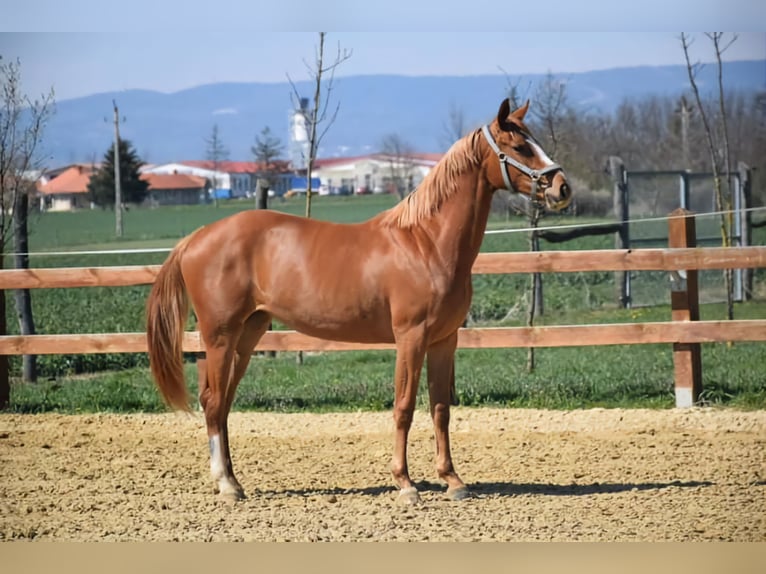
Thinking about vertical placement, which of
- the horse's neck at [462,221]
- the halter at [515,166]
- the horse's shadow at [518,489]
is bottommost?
the horse's shadow at [518,489]

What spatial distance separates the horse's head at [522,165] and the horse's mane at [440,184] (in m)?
0.09

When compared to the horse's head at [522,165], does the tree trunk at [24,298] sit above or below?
below

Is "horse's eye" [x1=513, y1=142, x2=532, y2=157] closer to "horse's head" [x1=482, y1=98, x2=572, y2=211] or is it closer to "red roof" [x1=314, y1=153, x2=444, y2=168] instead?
"horse's head" [x1=482, y1=98, x2=572, y2=211]

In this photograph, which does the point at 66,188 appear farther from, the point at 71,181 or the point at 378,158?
the point at 378,158

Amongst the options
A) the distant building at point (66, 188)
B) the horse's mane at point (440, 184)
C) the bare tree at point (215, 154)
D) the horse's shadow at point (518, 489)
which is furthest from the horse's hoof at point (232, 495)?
the bare tree at point (215, 154)

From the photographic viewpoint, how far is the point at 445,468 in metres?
4.17

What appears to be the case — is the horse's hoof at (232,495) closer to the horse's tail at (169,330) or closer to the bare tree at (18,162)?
the horse's tail at (169,330)

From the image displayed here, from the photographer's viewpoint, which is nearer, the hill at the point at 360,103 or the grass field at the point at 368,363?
the hill at the point at 360,103

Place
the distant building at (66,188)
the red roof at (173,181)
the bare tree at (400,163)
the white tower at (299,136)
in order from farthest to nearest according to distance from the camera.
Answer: the red roof at (173,181) → the bare tree at (400,163) → the distant building at (66,188) → the white tower at (299,136)

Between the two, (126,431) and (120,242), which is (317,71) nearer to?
(126,431)

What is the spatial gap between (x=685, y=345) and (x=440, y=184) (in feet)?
8.07

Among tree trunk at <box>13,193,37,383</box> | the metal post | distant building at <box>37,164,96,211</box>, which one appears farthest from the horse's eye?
the metal post

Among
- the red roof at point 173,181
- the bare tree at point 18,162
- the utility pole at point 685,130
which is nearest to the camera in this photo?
the bare tree at point 18,162

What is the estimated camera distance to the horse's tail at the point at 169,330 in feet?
14.2
